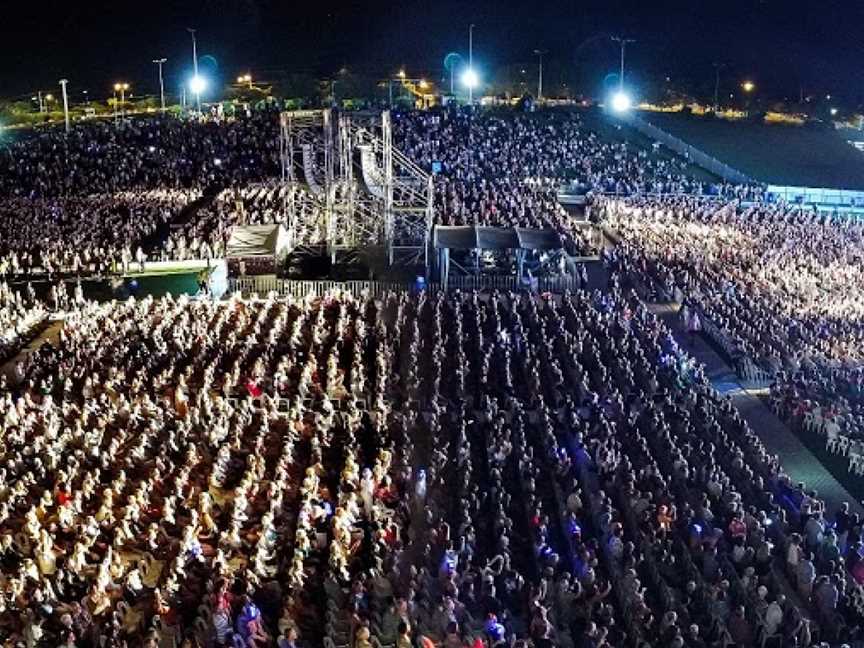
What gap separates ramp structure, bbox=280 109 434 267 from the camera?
34.8 meters

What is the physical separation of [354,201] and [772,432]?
20.4 meters

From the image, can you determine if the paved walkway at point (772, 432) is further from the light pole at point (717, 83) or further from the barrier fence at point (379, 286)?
the light pole at point (717, 83)

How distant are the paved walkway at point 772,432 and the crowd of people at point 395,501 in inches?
47.2

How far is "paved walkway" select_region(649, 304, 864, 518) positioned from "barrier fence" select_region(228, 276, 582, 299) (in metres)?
A: 5.38

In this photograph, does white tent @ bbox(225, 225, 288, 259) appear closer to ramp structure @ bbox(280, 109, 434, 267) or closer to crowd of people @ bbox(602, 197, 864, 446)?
ramp structure @ bbox(280, 109, 434, 267)

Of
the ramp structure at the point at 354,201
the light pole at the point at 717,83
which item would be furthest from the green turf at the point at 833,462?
the light pole at the point at 717,83

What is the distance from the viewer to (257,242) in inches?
1318

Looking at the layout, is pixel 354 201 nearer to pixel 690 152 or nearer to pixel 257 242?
pixel 257 242

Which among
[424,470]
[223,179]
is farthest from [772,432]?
[223,179]

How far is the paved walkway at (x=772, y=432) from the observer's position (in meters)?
17.1

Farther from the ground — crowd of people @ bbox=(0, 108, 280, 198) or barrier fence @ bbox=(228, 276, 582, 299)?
crowd of people @ bbox=(0, 108, 280, 198)

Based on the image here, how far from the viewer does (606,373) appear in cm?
2125

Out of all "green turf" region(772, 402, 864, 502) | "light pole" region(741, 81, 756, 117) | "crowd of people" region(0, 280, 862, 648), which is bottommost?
"green turf" region(772, 402, 864, 502)

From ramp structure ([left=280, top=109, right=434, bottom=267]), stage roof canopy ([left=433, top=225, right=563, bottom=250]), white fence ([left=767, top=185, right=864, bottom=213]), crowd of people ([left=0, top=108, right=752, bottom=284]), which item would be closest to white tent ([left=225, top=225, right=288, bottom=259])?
ramp structure ([left=280, top=109, right=434, bottom=267])
